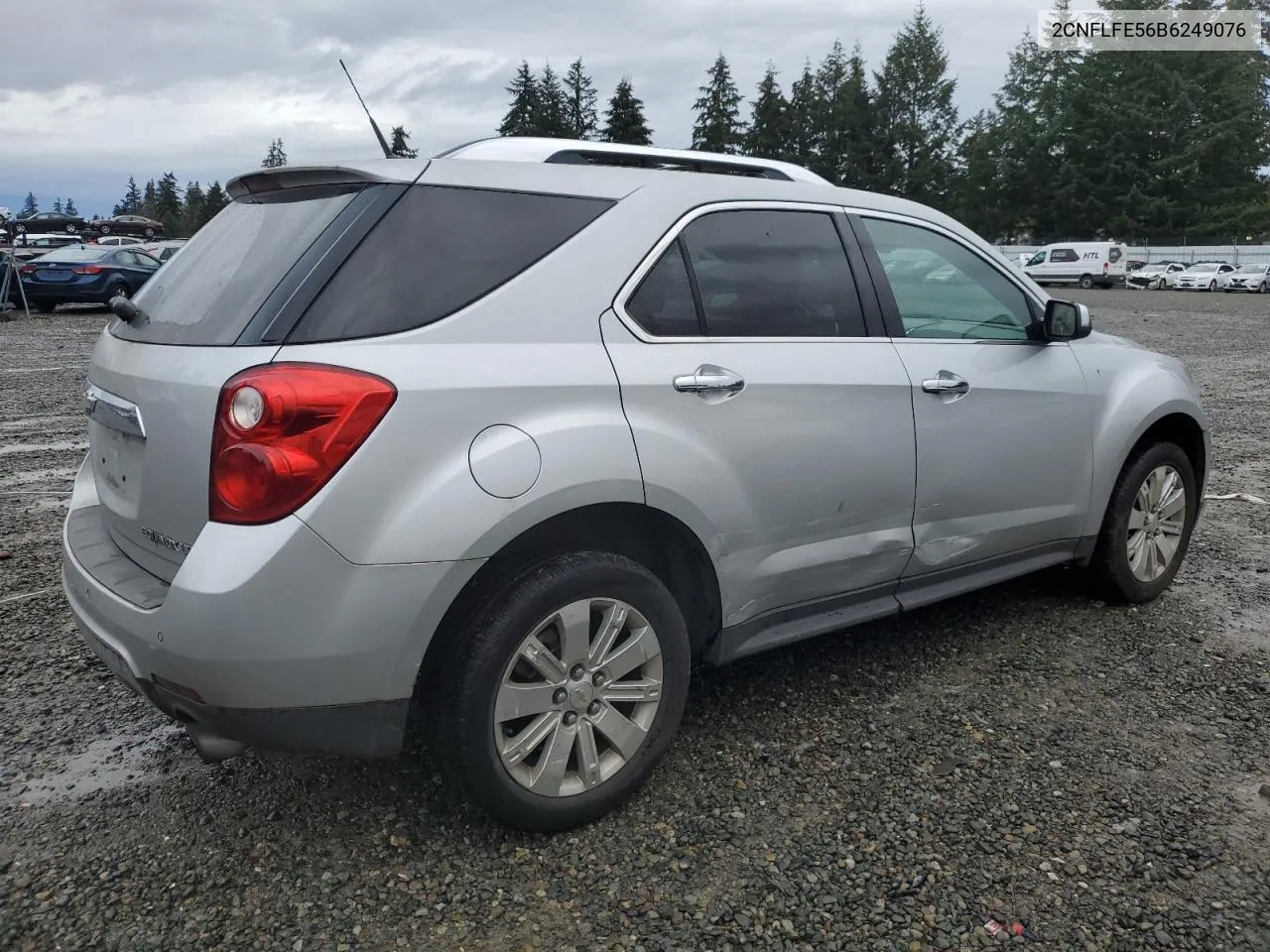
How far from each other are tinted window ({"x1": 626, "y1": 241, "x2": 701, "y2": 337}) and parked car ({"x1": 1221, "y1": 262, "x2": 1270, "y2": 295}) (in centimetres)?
4127

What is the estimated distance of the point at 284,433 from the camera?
7.30 ft

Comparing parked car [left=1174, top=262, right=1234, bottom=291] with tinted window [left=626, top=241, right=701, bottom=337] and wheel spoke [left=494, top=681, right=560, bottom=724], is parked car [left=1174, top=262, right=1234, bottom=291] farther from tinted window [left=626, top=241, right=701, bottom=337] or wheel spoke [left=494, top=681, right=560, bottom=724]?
wheel spoke [left=494, top=681, right=560, bottom=724]

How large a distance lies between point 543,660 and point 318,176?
134 cm

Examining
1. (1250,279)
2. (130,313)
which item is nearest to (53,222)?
(1250,279)

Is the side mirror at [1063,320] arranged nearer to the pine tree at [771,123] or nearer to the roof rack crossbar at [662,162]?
the roof rack crossbar at [662,162]

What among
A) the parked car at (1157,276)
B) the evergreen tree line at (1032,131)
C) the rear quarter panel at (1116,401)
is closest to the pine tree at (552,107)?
the evergreen tree line at (1032,131)

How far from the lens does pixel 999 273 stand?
3893 millimetres

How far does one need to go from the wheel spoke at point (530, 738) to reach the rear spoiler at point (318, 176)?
54.0 inches

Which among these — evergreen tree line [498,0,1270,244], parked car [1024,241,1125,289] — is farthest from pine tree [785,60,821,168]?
parked car [1024,241,1125,289]

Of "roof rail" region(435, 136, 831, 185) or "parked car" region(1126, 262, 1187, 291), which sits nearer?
"roof rail" region(435, 136, 831, 185)

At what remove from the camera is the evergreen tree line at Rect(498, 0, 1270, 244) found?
58.7 meters

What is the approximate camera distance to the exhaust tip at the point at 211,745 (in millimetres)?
2416

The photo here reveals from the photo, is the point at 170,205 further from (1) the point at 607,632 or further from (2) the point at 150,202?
(1) the point at 607,632

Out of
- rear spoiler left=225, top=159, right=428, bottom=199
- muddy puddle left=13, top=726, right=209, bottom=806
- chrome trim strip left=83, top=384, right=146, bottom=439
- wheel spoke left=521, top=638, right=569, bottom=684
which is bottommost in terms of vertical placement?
muddy puddle left=13, top=726, right=209, bottom=806
